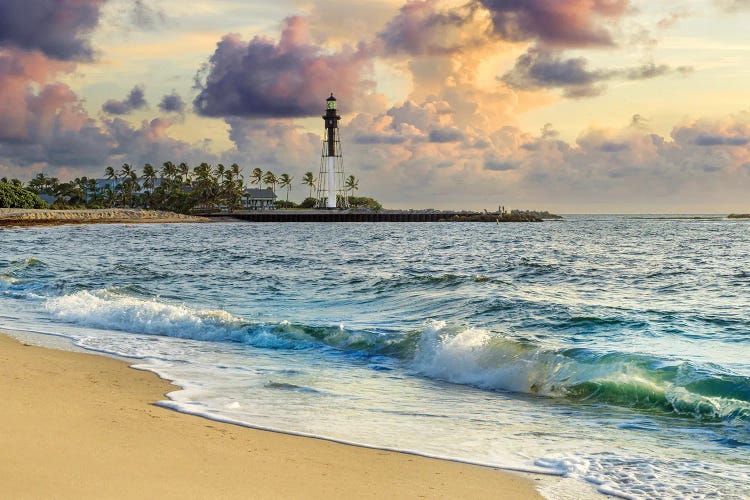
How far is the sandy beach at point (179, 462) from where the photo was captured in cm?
432

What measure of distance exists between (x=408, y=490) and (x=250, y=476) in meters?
1.10

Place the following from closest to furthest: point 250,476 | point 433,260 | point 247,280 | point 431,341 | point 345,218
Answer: point 250,476 → point 431,341 → point 247,280 → point 433,260 → point 345,218

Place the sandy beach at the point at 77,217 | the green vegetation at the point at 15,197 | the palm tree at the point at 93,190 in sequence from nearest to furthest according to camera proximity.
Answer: the sandy beach at the point at 77,217, the green vegetation at the point at 15,197, the palm tree at the point at 93,190

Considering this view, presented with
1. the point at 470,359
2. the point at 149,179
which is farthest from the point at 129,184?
the point at 470,359

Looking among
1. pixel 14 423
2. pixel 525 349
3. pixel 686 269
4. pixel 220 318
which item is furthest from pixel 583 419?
pixel 686 269

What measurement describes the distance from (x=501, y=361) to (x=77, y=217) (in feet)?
365

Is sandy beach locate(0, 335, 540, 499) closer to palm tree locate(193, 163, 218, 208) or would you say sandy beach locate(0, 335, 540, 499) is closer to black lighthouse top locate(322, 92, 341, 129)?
black lighthouse top locate(322, 92, 341, 129)

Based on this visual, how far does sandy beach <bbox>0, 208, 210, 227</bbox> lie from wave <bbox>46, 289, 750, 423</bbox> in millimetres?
79814

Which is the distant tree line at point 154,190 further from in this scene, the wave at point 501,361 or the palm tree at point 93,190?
the wave at point 501,361

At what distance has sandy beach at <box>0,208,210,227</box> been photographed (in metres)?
89.9

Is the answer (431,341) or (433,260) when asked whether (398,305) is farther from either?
(433,260)

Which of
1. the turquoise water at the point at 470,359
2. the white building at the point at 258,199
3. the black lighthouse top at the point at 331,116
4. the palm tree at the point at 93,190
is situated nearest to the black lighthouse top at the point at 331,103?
the black lighthouse top at the point at 331,116

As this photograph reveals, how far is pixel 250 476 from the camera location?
475cm

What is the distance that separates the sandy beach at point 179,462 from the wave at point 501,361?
362cm
